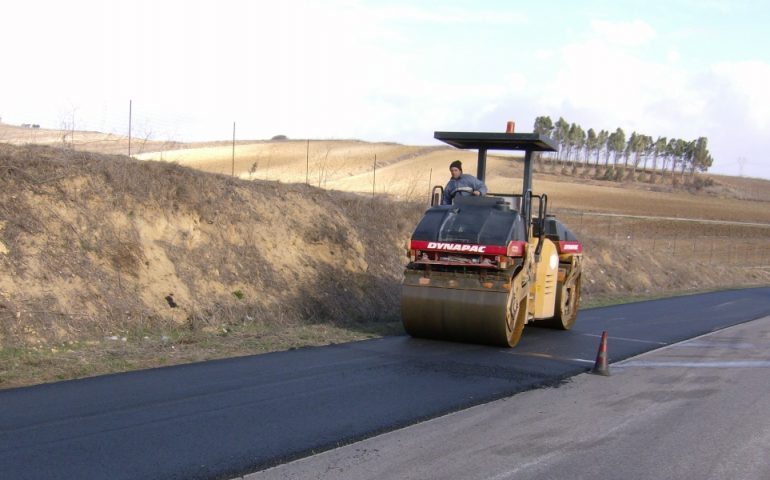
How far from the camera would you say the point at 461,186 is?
1225 cm

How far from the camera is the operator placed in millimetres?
12188

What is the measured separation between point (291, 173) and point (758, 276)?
1030 inches

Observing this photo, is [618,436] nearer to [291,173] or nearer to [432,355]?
[432,355]

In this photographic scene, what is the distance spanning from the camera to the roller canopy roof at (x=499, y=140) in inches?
484

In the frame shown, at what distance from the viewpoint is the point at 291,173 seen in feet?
140

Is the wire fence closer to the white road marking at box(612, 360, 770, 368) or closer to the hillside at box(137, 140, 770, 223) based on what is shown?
the hillside at box(137, 140, 770, 223)

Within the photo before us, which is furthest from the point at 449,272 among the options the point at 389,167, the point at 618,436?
the point at 389,167

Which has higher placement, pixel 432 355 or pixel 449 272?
pixel 449 272

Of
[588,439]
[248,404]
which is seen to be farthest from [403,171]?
[588,439]

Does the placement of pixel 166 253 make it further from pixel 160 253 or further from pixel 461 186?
pixel 461 186

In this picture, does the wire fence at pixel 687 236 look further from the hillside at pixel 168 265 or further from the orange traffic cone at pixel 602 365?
the orange traffic cone at pixel 602 365

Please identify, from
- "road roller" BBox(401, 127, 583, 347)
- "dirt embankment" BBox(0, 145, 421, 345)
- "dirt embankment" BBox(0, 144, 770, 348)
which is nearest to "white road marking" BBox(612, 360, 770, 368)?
"road roller" BBox(401, 127, 583, 347)

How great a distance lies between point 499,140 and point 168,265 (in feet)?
19.2

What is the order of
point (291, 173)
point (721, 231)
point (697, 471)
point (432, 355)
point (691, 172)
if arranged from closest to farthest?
point (697, 471) < point (432, 355) < point (291, 173) < point (721, 231) < point (691, 172)
